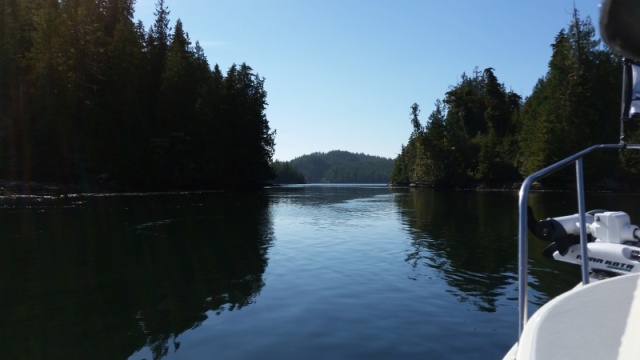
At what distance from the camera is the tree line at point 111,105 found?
59188 mm

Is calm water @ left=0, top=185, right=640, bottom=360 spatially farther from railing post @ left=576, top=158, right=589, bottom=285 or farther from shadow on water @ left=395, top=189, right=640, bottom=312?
railing post @ left=576, top=158, right=589, bottom=285

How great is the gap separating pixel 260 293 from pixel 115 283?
4357 millimetres

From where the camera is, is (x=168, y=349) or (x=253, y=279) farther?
(x=253, y=279)

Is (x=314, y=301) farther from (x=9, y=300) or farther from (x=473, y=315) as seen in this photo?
(x=9, y=300)

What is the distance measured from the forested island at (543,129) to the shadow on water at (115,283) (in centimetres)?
6208

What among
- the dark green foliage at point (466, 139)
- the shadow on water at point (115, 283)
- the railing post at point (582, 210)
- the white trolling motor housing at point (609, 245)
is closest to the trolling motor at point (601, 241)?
the white trolling motor housing at point (609, 245)

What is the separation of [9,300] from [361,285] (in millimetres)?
8804

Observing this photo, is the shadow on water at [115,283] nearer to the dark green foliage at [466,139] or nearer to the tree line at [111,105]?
the tree line at [111,105]

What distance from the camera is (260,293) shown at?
11914mm

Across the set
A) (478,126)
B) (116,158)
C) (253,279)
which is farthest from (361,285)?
(478,126)

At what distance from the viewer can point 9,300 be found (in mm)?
11164

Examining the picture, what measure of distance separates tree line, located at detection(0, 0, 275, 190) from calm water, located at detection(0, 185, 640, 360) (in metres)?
43.3

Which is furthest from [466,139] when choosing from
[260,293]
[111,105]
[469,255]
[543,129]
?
[260,293]

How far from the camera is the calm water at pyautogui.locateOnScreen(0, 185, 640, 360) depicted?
27.1 ft
